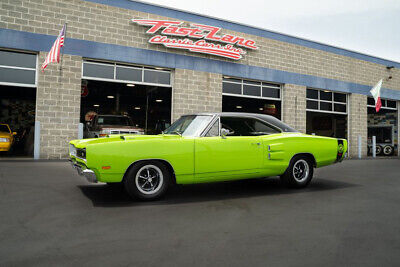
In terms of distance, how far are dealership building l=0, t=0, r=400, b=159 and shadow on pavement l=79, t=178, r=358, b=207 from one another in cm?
690

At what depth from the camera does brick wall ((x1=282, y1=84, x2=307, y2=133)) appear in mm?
16078

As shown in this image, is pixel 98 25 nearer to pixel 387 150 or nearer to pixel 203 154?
pixel 203 154

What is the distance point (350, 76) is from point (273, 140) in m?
15.6

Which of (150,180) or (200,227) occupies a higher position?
(150,180)

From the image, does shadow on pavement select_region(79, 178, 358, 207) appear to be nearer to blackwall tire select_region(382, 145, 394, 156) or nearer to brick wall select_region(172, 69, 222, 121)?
brick wall select_region(172, 69, 222, 121)

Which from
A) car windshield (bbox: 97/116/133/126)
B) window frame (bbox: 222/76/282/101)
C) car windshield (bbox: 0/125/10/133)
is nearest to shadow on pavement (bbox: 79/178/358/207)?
car windshield (bbox: 97/116/133/126)

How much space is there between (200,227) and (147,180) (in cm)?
154

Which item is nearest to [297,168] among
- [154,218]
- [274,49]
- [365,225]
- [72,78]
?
[365,225]

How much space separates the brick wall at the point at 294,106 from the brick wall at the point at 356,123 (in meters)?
4.02

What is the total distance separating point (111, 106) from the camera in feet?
88.2

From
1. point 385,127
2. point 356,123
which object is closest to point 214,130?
point 356,123

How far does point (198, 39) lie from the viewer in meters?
13.7

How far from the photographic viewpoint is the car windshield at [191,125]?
5218mm

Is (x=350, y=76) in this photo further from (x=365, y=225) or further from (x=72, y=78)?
(x=365, y=225)
